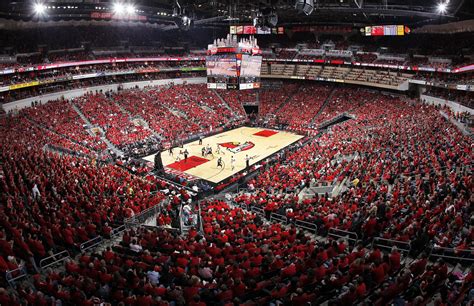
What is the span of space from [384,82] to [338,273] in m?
39.5

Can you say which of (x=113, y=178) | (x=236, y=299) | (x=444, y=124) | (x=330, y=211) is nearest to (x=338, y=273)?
(x=236, y=299)

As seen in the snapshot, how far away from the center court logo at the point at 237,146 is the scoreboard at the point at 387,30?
2315cm

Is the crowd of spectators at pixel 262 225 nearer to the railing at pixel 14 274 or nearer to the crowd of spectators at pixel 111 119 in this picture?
the railing at pixel 14 274

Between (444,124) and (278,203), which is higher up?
(444,124)

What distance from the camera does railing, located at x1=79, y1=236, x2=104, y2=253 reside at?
11180 millimetres

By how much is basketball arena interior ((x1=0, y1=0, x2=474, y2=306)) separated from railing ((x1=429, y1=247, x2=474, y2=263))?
0.18 feet

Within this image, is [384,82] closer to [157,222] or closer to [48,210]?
[157,222]

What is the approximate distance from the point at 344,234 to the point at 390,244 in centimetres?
173

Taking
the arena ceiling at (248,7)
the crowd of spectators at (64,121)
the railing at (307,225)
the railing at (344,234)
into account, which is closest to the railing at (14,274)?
the railing at (307,225)

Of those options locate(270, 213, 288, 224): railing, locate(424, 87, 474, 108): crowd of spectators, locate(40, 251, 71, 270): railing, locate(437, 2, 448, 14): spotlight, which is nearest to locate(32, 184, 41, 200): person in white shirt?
locate(40, 251, 71, 270): railing

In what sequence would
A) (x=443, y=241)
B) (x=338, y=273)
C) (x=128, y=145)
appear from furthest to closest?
(x=128, y=145)
(x=443, y=241)
(x=338, y=273)

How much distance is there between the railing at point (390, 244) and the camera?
10047mm

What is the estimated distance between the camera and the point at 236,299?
25.4ft

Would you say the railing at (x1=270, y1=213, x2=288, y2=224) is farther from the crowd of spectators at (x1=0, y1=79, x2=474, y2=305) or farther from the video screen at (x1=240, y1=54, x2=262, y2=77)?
the video screen at (x1=240, y1=54, x2=262, y2=77)
